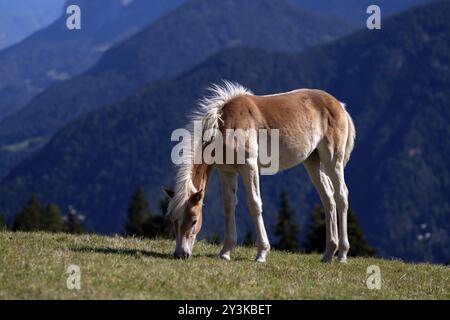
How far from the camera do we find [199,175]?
14.7m

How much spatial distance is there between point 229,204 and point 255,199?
0.62 metres

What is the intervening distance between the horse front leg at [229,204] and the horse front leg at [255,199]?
483 mm

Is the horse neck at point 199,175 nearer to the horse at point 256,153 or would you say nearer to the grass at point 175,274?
the horse at point 256,153

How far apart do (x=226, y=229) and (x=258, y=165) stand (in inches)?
57.3

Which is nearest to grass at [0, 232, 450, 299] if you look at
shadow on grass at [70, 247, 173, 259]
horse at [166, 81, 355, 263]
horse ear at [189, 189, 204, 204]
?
shadow on grass at [70, 247, 173, 259]

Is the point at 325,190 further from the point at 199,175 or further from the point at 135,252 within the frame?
the point at 135,252

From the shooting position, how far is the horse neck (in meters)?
14.7

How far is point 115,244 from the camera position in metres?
16.2

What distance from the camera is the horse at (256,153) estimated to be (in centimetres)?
1434

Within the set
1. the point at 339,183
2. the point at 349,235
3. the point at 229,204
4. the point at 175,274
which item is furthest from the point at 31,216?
the point at 175,274
